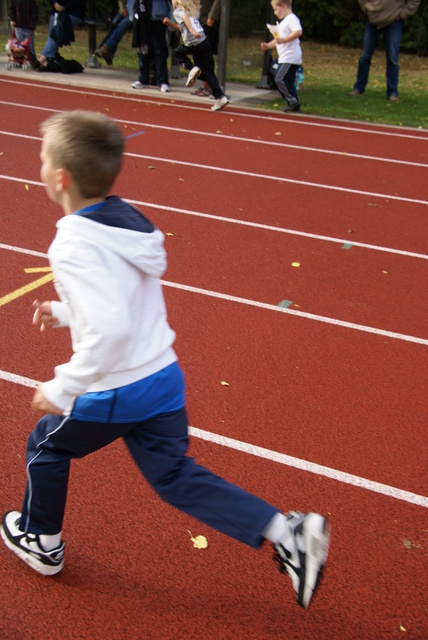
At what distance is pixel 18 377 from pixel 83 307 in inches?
88.7

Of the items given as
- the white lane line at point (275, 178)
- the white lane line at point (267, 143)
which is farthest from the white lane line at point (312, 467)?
the white lane line at point (267, 143)

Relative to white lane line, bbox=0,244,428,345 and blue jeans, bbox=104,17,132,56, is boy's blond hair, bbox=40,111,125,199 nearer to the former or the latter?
white lane line, bbox=0,244,428,345

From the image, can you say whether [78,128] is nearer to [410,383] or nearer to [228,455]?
[228,455]

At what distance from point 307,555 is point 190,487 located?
18.0 inches

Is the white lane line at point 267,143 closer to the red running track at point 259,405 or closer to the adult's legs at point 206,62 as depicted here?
the red running track at point 259,405

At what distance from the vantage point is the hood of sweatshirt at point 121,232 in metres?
2.22

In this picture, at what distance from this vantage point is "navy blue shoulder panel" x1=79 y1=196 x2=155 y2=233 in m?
2.26

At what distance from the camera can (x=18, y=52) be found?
16.2 m

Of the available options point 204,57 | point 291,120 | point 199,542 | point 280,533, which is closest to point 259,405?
point 199,542

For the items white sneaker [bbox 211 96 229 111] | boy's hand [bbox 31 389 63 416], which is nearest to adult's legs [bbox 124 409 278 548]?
boy's hand [bbox 31 389 63 416]

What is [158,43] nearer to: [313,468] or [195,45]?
[195,45]

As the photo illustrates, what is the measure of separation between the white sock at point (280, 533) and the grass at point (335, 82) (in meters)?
11.9

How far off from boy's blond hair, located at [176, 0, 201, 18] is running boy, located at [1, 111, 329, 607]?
1071 centimetres

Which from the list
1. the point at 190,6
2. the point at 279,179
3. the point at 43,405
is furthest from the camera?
the point at 190,6
